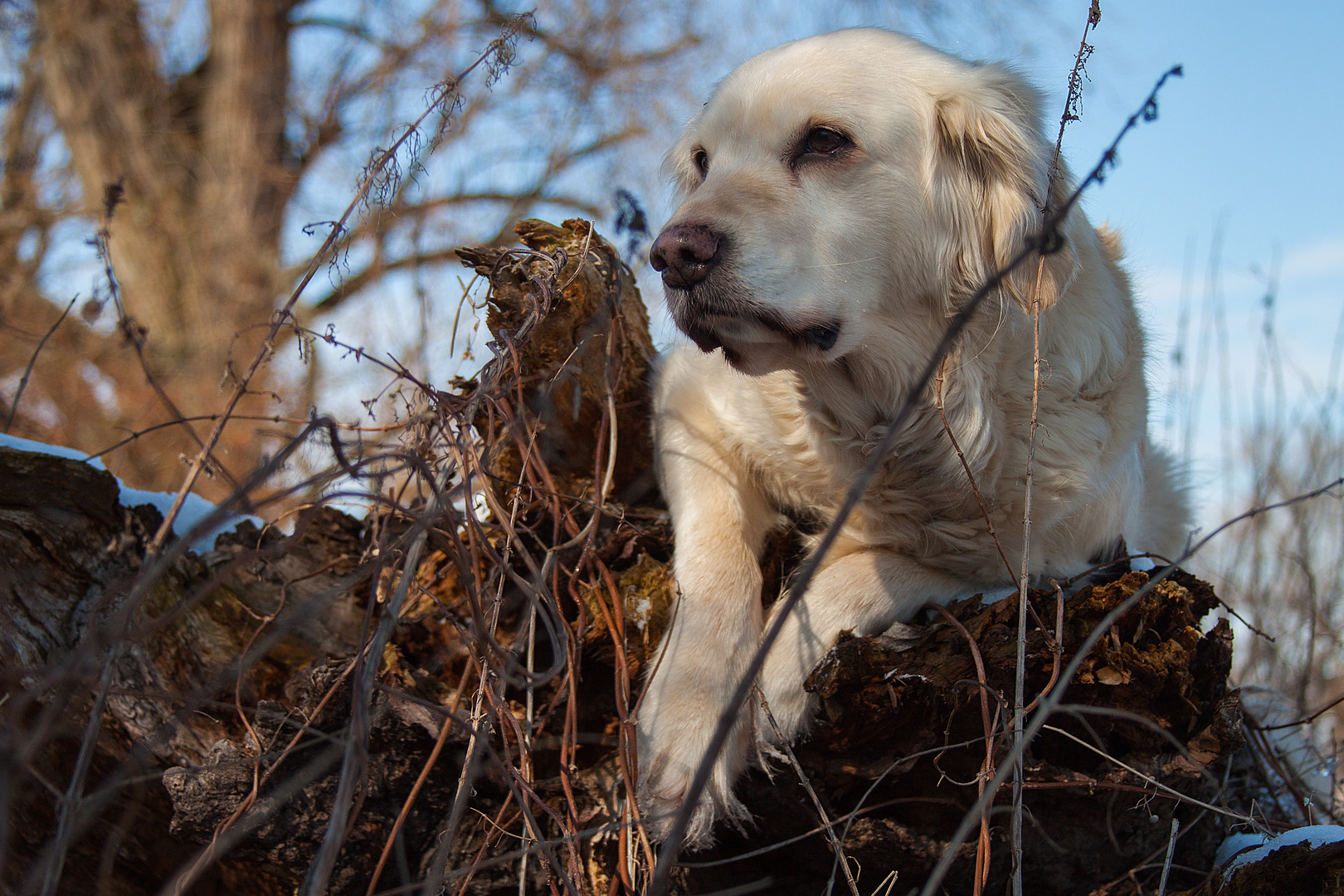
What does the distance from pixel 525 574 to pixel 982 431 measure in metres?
1.15

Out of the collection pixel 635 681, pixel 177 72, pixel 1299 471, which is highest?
pixel 177 72

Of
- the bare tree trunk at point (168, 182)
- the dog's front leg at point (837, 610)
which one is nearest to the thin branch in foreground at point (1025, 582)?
the dog's front leg at point (837, 610)

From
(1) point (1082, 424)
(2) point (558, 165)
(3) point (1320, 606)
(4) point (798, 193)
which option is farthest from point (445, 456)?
(2) point (558, 165)

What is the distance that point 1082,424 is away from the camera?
206 centimetres

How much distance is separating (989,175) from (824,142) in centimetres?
40

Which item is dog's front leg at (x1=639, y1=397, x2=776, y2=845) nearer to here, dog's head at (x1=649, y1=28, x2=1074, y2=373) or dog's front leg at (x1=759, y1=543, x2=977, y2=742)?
dog's front leg at (x1=759, y1=543, x2=977, y2=742)

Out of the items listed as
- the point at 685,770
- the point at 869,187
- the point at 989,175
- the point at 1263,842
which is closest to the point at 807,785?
the point at 685,770

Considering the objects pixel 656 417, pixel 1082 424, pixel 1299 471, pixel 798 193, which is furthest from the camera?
pixel 1299 471

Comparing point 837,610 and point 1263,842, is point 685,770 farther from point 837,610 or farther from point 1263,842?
point 1263,842

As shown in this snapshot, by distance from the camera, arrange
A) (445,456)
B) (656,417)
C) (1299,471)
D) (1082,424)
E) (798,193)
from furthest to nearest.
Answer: (1299,471)
(656,417)
(1082,424)
(798,193)
(445,456)

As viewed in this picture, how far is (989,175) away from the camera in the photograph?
2041mm

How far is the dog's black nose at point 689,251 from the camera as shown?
1.71 meters

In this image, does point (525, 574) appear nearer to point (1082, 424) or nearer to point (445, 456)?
point (445, 456)

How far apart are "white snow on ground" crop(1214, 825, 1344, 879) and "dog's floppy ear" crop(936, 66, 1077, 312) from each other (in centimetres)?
116
